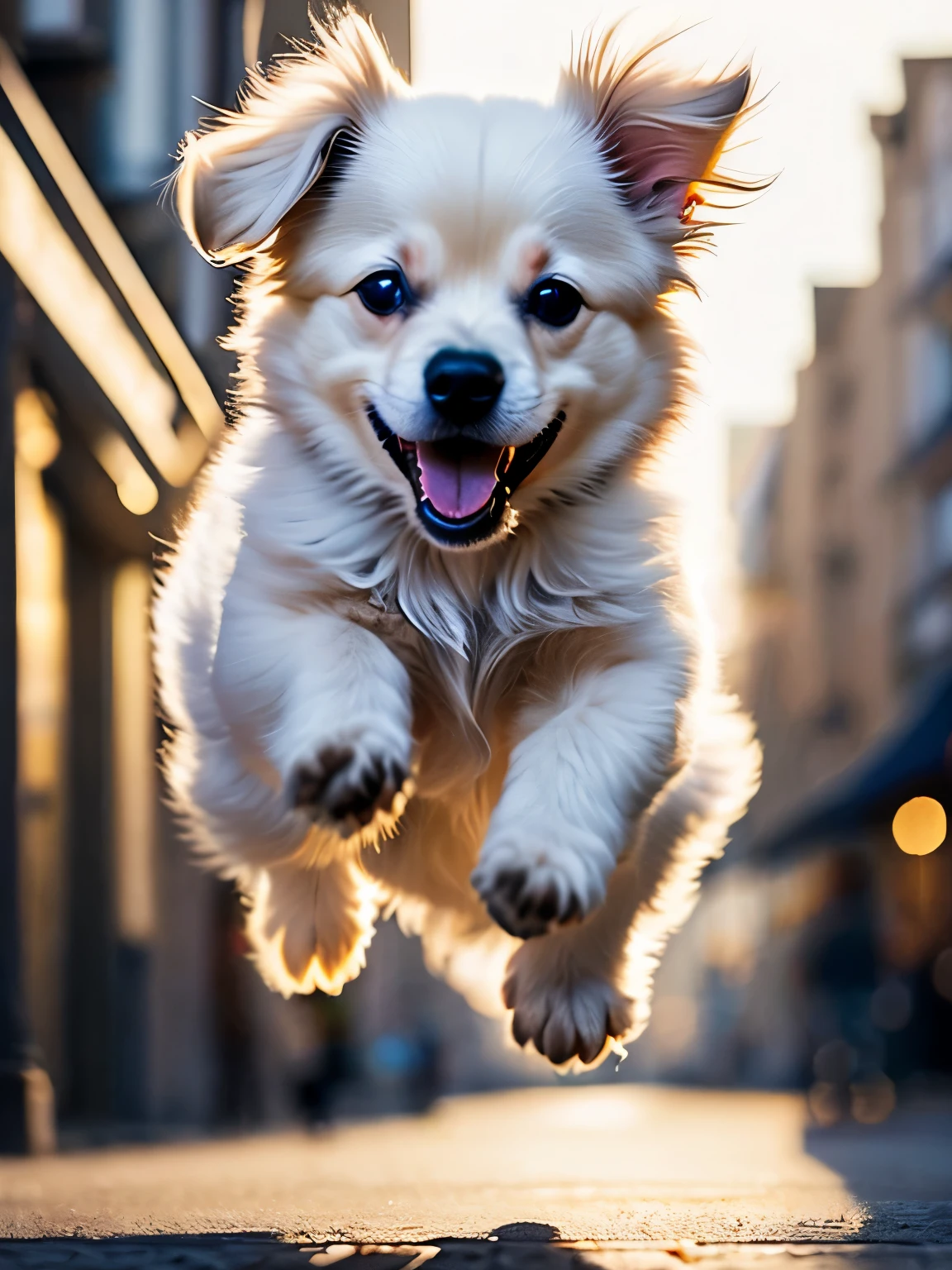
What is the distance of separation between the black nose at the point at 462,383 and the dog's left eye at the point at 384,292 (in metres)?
0.22

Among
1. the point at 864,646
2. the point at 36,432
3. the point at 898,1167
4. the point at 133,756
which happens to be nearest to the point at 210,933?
the point at 133,756

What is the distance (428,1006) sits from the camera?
2972 centimetres

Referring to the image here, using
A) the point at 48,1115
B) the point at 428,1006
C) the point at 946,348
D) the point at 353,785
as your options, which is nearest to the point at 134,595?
the point at 48,1115

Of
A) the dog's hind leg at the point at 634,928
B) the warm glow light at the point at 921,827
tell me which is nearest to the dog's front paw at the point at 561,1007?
the dog's hind leg at the point at 634,928

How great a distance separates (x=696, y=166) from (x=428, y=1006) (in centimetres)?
2693

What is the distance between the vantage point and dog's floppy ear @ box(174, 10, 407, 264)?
3.54 metres

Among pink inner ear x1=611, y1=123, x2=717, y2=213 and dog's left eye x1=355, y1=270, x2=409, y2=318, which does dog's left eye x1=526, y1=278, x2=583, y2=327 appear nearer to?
dog's left eye x1=355, y1=270, x2=409, y2=318

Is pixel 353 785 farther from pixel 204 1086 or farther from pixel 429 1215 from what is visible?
pixel 204 1086

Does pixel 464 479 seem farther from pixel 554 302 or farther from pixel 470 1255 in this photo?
pixel 470 1255

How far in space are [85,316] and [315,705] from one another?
686 centimetres

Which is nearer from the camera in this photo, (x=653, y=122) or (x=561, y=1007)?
(x=653, y=122)

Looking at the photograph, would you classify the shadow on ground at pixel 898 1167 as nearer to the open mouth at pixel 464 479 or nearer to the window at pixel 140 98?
the open mouth at pixel 464 479

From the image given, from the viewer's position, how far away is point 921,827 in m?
16.8

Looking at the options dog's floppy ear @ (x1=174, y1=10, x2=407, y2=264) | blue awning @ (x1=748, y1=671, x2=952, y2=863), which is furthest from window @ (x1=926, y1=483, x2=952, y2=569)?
dog's floppy ear @ (x1=174, y1=10, x2=407, y2=264)
